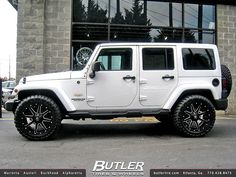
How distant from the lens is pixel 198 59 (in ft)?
26.6

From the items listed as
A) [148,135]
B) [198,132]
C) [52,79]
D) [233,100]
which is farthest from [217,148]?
[233,100]

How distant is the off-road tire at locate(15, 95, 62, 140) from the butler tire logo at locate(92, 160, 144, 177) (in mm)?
1922

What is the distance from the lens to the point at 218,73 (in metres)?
8.09

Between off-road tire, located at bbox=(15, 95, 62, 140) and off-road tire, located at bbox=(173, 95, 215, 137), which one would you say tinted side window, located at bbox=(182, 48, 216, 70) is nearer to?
off-road tire, located at bbox=(173, 95, 215, 137)

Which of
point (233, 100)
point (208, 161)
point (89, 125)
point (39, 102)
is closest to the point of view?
point (208, 161)

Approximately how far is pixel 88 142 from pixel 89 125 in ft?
8.10

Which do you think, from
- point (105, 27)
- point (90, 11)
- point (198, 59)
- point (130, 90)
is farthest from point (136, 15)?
point (130, 90)

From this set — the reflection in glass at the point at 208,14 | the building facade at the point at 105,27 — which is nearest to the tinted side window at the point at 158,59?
the building facade at the point at 105,27

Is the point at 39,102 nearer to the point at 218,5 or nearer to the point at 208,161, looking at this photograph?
the point at 208,161

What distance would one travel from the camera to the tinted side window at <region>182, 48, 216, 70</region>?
8039 mm

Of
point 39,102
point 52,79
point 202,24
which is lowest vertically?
point 39,102

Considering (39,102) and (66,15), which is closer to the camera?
(39,102)

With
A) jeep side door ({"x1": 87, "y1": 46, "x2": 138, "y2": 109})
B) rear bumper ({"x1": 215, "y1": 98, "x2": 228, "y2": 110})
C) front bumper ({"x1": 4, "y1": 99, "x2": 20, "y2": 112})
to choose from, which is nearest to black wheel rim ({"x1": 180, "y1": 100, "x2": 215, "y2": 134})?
rear bumper ({"x1": 215, "y1": 98, "x2": 228, "y2": 110})

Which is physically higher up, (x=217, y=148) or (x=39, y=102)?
(x=39, y=102)
